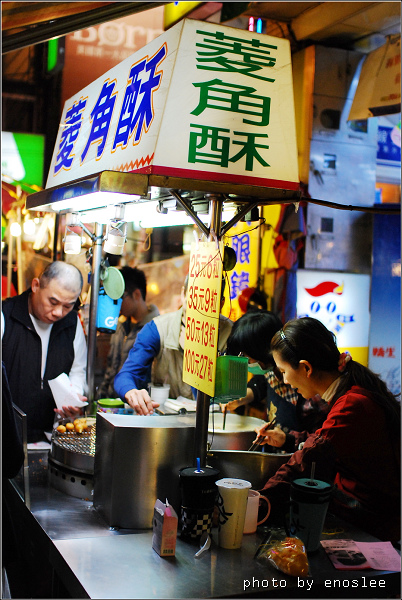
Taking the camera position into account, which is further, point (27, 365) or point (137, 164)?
point (27, 365)

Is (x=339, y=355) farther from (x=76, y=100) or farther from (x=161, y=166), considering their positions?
(x=76, y=100)

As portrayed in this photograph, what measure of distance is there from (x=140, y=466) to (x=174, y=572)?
0.44 metres

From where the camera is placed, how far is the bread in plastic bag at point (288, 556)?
6.25 ft

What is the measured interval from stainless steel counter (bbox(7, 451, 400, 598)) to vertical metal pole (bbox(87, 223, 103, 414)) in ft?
4.33

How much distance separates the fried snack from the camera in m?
1.91

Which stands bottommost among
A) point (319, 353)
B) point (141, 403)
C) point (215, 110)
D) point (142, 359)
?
point (141, 403)

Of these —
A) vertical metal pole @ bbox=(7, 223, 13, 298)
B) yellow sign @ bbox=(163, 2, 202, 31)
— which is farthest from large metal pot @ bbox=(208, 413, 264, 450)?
vertical metal pole @ bbox=(7, 223, 13, 298)

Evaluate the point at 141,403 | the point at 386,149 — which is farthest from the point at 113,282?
the point at 386,149

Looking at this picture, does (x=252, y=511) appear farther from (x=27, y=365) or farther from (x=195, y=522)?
(x=27, y=365)

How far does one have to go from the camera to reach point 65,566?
1.93 metres

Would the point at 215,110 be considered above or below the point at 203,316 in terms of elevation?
above

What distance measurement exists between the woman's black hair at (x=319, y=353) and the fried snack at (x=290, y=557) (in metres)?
0.73

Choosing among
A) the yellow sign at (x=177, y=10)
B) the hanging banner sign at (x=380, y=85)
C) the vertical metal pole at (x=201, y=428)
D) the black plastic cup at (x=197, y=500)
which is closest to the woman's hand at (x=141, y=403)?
the vertical metal pole at (x=201, y=428)

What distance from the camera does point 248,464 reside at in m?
2.40
